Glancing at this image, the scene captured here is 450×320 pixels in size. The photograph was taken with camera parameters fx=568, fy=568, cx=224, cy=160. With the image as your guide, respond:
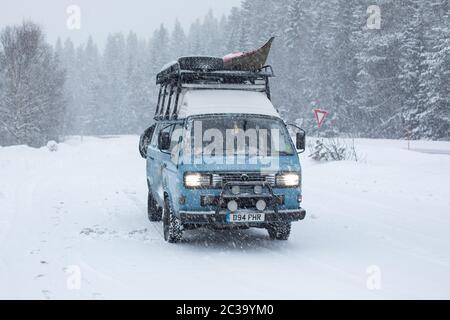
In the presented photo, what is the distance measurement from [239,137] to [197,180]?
4.09 ft

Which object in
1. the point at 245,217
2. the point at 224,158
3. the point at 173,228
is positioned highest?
the point at 224,158

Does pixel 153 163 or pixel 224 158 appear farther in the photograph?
pixel 153 163

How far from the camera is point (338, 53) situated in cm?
5422

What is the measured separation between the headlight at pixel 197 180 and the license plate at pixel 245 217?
60cm

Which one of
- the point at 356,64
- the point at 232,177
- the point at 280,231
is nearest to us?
the point at 232,177

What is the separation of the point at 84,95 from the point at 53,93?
67705 millimetres

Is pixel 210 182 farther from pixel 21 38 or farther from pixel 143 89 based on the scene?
pixel 143 89

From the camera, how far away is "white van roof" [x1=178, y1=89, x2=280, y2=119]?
31.3 feet

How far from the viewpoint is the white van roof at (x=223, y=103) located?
31.3 ft

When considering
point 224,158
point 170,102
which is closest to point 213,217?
point 224,158

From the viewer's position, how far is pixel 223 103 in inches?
383

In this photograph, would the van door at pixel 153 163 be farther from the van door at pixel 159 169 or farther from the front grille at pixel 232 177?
the front grille at pixel 232 177

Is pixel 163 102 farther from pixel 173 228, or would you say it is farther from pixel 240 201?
pixel 240 201

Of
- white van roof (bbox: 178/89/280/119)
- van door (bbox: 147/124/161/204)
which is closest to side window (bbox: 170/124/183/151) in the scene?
white van roof (bbox: 178/89/280/119)
